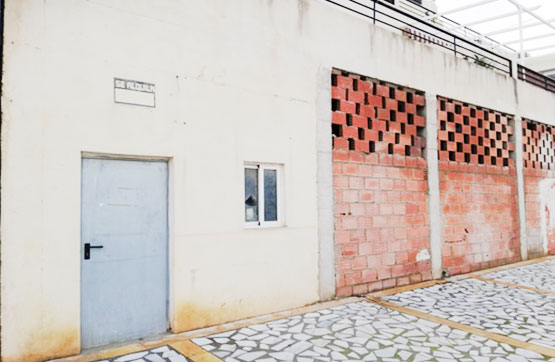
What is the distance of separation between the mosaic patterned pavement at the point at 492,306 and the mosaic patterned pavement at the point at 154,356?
3407 mm

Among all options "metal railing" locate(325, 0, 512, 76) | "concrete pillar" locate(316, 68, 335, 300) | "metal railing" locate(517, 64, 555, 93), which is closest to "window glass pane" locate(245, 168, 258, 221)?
"concrete pillar" locate(316, 68, 335, 300)

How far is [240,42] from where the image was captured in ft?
18.3

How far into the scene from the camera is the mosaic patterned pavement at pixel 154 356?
4078 millimetres

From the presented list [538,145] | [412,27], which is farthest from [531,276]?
[412,27]

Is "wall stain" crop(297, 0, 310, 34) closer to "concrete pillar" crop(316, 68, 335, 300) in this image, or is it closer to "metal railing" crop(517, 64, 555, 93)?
"concrete pillar" crop(316, 68, 335, 300)

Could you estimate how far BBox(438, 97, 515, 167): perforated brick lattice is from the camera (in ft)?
27.8

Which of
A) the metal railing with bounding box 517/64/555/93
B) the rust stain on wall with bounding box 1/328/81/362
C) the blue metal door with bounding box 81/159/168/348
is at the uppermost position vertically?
the metal railing with bounding box 517/64/555/93

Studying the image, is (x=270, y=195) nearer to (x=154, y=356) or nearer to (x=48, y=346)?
(x=154, y=356)

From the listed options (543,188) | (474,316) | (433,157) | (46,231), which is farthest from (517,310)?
(543,188)

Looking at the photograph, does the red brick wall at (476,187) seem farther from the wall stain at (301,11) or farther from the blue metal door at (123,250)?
the blue metal door at (123,250)

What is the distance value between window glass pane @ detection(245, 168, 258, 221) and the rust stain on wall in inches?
95.0

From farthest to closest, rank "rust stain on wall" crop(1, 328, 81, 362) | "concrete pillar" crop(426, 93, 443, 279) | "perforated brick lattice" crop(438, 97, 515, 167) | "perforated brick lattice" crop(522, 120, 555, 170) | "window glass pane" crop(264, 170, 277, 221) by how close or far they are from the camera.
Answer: "perforated brick lattice" crop(522, 120, 555, 170)
"perforated brick lattice" crop(438, 97, 515, 167)
"concrete pillar" crop(426, 93, 443, 279)
"window glass pane" crop(264, 170, 277, 221)
"rust stain on wall" crop(1, 328, 81, 362)

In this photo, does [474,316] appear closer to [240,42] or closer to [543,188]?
[240,42]

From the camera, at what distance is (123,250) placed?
4637 millimetres
